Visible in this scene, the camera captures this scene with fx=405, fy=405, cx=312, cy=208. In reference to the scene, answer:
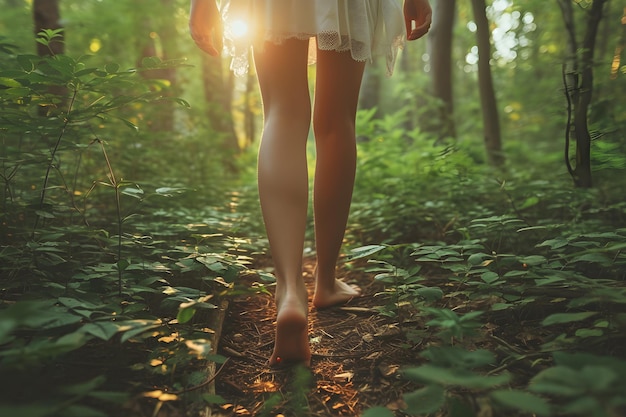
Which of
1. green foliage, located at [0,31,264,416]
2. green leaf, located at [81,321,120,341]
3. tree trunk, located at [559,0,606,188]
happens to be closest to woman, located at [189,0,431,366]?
green foliage, located at [0,31,264,416]

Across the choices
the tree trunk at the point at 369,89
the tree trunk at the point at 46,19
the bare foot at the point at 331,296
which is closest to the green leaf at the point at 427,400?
the bare foot at the point at 331,296

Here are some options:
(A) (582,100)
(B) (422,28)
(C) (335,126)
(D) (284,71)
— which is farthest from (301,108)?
(A) (582,100)

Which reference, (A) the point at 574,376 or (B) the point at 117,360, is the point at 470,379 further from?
(B) the point at 117,360

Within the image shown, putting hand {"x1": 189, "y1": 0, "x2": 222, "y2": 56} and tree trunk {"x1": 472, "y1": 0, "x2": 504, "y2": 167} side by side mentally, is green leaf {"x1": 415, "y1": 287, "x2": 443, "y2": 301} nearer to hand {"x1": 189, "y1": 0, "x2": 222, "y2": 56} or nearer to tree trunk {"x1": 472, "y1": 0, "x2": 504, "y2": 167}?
hand {"x1": 189, "y1": 0, "x2": 222, "y2": 56}

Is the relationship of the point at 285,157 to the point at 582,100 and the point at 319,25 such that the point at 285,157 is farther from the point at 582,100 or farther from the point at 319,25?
the point at 582,100

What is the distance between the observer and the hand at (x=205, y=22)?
164 cm

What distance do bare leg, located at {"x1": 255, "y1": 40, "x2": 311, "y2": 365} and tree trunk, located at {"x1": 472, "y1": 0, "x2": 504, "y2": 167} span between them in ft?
9.82

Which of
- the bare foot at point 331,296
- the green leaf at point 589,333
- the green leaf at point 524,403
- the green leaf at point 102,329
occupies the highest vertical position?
the green leaf at point 102,329

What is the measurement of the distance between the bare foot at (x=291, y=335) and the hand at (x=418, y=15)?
4.26 feet

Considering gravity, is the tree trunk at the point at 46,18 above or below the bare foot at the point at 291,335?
above

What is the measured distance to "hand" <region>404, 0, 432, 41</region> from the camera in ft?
5.79

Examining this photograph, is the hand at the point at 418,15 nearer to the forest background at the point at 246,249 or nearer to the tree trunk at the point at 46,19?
the forest background at the point at 246,249

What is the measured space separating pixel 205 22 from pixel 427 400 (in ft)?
5.15

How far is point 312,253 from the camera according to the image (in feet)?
9.39
